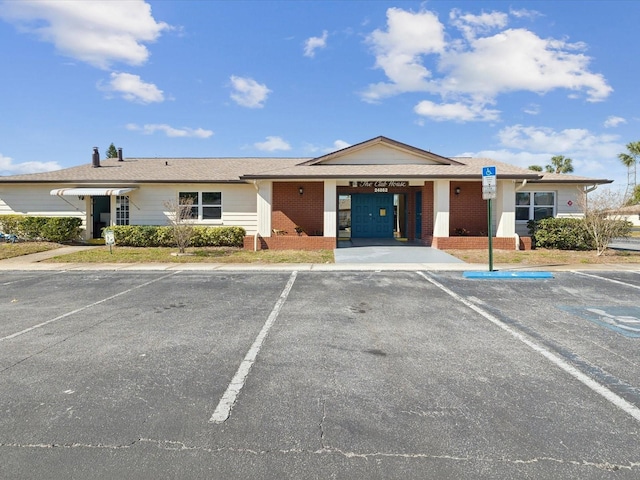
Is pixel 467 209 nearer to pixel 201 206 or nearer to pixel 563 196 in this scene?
pixel 563 196

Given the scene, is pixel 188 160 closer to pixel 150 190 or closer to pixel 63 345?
pixel 150 190

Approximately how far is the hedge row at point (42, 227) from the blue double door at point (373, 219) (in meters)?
13.3

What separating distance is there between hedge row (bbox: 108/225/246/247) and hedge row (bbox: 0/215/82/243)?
2197 millimetres

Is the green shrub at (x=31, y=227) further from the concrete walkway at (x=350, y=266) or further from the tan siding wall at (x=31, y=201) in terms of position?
the concrete walkway at (x=350, y=266)

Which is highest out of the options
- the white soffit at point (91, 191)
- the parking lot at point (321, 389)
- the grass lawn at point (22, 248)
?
the white soffit at point (91, 191)

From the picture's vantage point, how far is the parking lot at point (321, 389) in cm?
260

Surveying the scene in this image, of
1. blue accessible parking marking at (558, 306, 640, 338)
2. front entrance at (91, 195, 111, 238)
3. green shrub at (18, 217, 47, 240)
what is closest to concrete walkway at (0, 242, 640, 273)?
green shrub at (18, 217, 47, 240)

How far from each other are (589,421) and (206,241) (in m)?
15.7

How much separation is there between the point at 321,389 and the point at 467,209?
15962 millimetres

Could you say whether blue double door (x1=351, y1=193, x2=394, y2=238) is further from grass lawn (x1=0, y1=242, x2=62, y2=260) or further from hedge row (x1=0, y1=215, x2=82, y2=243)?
grass lawn (x1=0, y1=242, x2=62, y2=260)

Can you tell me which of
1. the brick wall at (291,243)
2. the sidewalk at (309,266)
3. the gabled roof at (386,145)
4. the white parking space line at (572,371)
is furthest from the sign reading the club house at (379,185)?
the white parking space line at (572,371)

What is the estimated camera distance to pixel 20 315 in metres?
6.45

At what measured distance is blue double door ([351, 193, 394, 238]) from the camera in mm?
20000

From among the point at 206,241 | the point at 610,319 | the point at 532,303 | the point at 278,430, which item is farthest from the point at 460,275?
the point at 206,241
